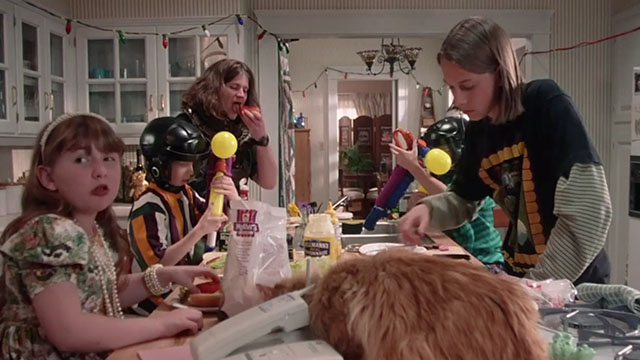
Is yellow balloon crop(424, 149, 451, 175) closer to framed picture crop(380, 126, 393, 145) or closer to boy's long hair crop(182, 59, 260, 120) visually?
boy's long hair crop(182, 59, 260, 120)

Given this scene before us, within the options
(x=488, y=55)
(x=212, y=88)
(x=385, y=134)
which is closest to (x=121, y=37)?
(x=212, y=88)

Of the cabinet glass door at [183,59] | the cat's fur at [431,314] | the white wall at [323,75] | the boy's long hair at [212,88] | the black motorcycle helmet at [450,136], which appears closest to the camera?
the cat's fur at [431,314]

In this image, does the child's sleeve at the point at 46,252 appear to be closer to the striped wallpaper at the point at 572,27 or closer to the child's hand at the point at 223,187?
the child's hand at the point at 223,187

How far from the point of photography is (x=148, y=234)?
1.39 m

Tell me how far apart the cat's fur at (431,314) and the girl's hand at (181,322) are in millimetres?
377

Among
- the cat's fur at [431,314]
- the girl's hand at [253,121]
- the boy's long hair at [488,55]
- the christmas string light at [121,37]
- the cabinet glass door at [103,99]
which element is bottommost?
the cat's fur at [431,314]

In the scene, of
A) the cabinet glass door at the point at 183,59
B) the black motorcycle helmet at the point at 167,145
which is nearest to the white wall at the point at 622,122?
the cabinet glass door at the point at 183,59

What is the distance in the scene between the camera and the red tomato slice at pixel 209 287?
1118 millimetres

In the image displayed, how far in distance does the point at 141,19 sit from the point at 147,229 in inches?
96.8

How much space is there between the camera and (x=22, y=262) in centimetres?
90

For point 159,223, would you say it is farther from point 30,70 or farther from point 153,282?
point 30,70

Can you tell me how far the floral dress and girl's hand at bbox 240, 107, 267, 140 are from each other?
108 centimetres

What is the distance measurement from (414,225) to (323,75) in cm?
552

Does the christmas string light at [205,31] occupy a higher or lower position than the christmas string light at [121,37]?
higher
